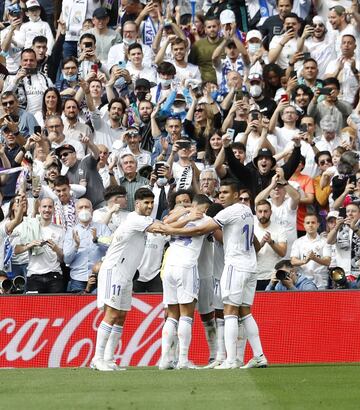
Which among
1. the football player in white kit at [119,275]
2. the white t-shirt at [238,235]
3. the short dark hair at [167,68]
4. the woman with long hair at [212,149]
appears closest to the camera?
the white t-shirt at [238,235]

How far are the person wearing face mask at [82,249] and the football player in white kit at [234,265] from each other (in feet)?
12.7

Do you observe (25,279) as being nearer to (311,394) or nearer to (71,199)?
(71,199)

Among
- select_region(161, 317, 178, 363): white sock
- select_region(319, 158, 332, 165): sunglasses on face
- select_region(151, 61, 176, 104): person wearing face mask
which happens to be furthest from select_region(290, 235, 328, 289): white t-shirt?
select_region(151, 61, 176, 104): person wearing face mask

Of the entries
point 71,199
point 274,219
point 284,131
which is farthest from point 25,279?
point 284,131

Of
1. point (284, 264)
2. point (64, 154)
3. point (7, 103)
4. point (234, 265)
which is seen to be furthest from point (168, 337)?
point (7, 103)

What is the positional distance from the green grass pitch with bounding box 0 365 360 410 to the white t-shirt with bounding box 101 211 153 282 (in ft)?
4.25

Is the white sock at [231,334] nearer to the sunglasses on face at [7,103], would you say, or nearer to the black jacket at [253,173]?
the black jacket at [253,173]

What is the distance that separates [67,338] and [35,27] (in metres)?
8.39

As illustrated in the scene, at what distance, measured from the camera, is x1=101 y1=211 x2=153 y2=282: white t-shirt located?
16.2 metres

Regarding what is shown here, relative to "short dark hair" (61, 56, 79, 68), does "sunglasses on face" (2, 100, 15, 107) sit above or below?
below

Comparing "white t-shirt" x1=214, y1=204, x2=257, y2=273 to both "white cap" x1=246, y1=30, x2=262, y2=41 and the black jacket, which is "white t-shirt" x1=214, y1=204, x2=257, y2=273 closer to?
the black jacket

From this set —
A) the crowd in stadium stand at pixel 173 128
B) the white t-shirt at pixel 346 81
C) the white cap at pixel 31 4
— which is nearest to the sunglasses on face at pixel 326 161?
the crowd in stadium stand at pixel 173 128

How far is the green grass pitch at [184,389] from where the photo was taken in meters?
12.3

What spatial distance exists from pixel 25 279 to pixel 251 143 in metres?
4.70
